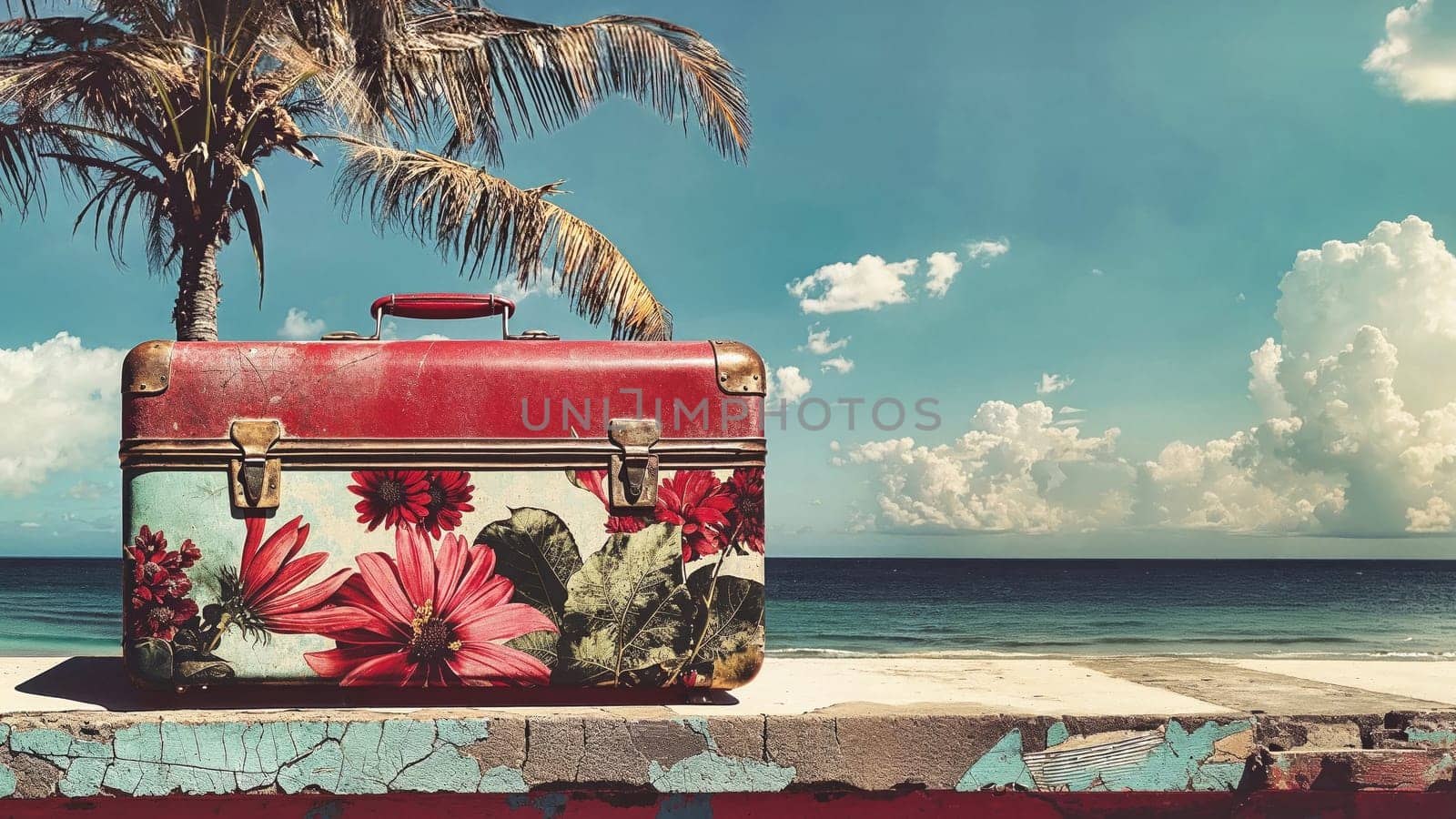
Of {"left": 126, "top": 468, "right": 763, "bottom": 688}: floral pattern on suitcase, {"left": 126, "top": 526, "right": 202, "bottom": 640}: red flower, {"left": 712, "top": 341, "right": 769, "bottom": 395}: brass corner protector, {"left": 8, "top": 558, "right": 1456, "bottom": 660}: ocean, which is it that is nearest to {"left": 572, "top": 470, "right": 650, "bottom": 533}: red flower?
{"left": 126, "top": 468, "right": 763, "bottom": 688}: floral pattern on suitcase

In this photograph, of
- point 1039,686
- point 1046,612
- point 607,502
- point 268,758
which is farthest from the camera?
point 1046,612

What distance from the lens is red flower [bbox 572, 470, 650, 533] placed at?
76.2 inches

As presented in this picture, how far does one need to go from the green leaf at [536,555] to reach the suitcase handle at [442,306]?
1.66 ft

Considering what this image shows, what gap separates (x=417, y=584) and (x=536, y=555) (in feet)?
0.79

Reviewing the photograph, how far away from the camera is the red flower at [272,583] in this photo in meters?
1.91

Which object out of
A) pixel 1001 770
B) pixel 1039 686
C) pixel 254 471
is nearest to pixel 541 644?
pixel 254 471

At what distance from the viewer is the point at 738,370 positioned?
1.98m

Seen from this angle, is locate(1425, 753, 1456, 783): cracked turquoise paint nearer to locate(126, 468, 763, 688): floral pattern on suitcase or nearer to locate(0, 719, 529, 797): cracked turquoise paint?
locate(126, 468, 763, 688): floral pattern on suitcase

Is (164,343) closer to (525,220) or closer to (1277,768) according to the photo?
(1277,768)

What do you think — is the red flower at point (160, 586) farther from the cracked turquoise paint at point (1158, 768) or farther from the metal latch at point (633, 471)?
the cracked turquoise paint at point (1158, 768)

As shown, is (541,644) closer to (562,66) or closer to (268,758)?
(268,758)

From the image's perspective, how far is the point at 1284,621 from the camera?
3606 centimetres

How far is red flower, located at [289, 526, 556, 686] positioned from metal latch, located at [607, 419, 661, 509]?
0.90ft

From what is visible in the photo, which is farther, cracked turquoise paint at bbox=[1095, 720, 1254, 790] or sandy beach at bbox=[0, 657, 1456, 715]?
sandy beach at bbox=[0, 657, 1456, 715]
